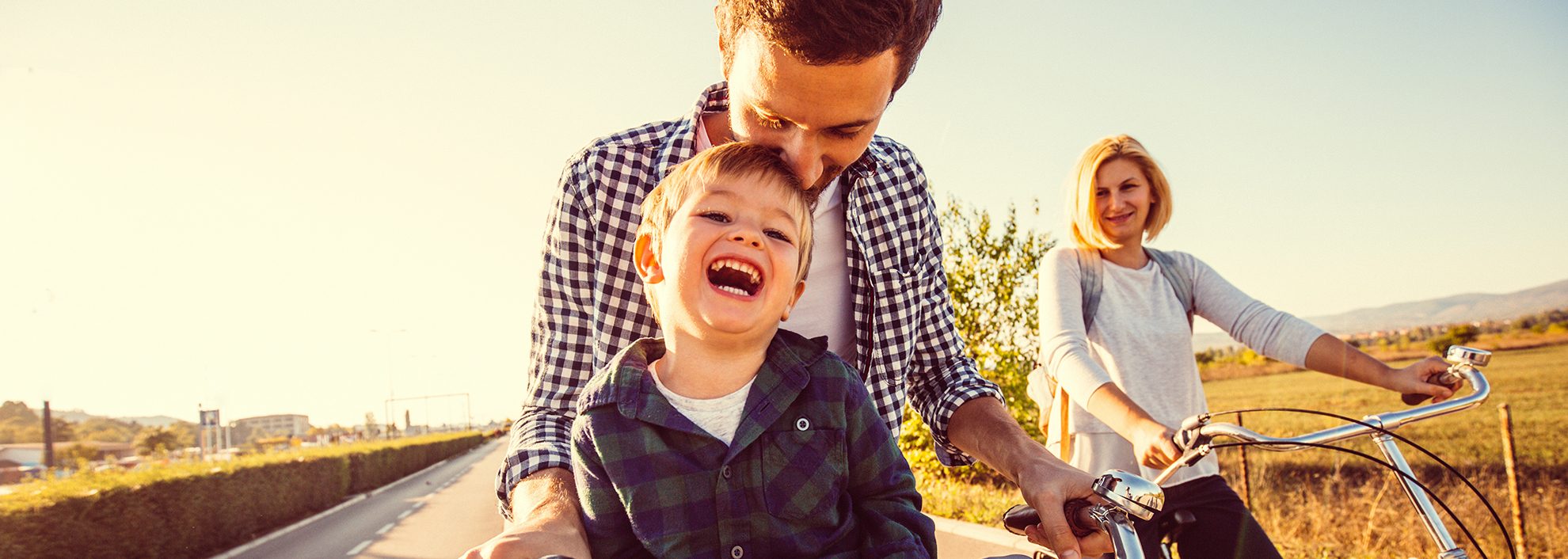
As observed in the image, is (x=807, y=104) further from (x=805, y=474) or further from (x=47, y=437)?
(x=47, y=437)

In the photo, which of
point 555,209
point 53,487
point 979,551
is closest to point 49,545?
point 53,487

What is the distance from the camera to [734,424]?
167cm

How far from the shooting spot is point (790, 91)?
177cm

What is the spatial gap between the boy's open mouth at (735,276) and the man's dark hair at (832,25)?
1.40 ft

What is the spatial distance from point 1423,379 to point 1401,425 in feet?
0.85

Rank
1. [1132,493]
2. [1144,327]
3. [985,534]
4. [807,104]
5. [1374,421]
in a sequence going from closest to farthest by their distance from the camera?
[1132,493], [807,104], [1374,421], [1144,327], [985,534]

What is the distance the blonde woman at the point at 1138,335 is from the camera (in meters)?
2.63

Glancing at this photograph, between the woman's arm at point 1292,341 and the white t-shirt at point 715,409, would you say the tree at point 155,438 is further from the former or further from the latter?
the white t-shirt at point 715,409

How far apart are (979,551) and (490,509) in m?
12.6

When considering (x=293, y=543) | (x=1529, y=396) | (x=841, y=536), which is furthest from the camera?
(x=1529, y=396)

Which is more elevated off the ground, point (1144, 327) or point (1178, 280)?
point (1178, 280)

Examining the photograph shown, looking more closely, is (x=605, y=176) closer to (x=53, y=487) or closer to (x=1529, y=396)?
(x=53, y=487)

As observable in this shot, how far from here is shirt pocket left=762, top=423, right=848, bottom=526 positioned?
158 centimetres

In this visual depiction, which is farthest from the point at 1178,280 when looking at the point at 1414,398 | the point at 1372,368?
the point at 1414,398
